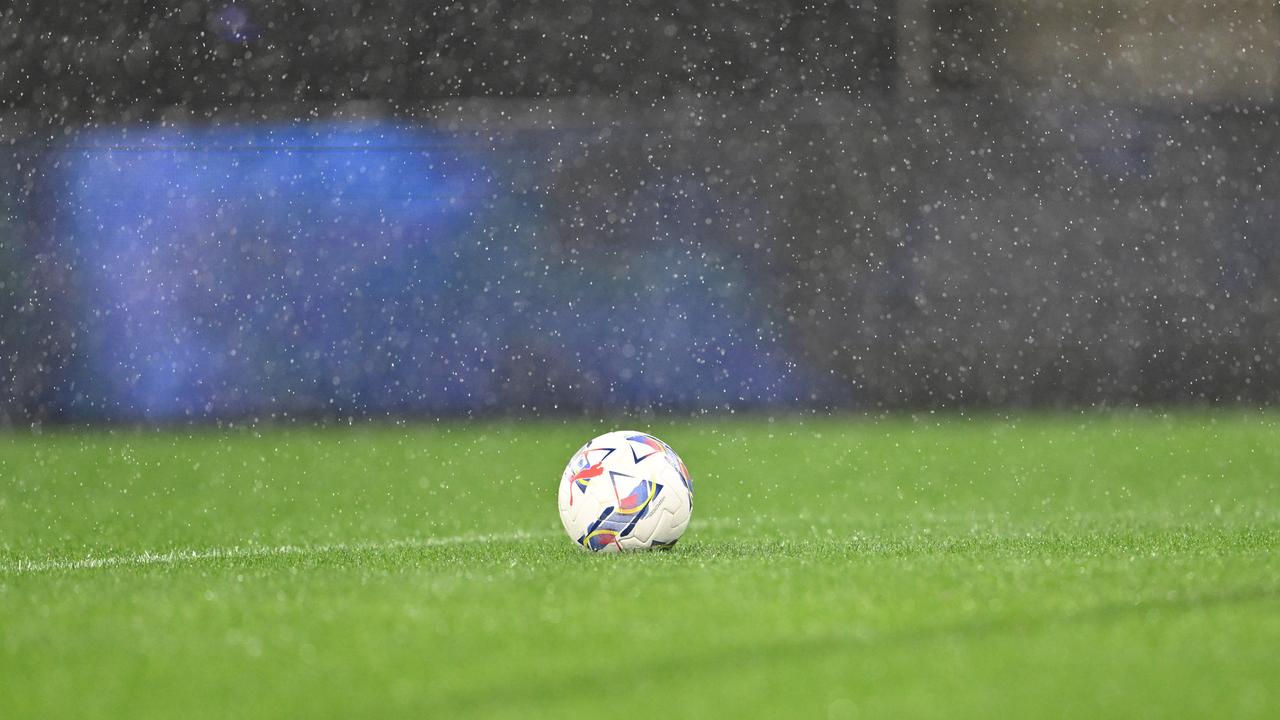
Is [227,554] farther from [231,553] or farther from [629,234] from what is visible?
[629,234]

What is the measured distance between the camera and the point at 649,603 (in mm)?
3500

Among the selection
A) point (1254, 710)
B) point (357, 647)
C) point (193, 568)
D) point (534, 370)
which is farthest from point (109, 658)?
point (534, 370)

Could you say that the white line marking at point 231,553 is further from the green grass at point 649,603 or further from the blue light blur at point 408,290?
the blue light blur at point 408,290

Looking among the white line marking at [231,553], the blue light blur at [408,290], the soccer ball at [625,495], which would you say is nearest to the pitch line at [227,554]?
the white line marking at [231,553]

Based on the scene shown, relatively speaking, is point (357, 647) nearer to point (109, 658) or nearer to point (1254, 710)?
point (109, 658)

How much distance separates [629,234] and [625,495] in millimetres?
8633

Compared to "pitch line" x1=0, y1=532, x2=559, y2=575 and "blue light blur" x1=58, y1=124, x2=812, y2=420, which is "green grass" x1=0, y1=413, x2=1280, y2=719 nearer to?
"pitch line" x1=0, y1=532, x2=559, y2=575

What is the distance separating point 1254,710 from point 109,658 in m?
2.27

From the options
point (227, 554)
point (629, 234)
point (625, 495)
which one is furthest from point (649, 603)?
point (629, 234)

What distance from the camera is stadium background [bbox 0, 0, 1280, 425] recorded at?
12.9 m

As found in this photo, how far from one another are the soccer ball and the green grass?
13cm

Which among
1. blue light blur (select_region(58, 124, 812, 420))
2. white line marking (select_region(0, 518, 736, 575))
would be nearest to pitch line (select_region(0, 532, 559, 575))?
white line marking (select_region(0, 518, 736, 575))

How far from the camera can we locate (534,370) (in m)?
13.0

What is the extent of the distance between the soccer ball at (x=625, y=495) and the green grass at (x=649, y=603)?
0.13m
